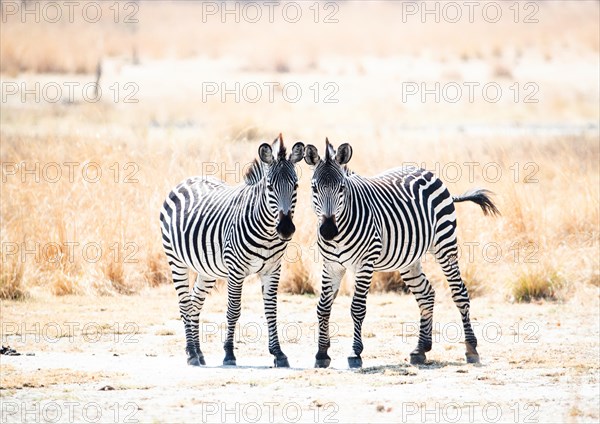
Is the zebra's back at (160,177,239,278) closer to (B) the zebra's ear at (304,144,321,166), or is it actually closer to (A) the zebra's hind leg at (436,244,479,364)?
(B) the zebra's ear at (304,144,321,166)

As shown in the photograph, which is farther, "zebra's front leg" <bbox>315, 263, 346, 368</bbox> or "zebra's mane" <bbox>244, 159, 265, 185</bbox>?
"zebra's mane" <bbox>244, 159, 265, 185</bbox>

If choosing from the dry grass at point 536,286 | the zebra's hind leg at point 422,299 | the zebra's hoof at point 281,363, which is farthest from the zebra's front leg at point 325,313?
the dry grass at point 536,286

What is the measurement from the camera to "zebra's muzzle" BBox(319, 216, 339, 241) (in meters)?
8.90

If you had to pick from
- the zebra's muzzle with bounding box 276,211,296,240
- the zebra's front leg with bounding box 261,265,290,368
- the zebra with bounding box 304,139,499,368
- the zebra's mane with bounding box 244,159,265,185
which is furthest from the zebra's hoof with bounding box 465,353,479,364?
the zebra's mane with bounding box 244,159,265,185

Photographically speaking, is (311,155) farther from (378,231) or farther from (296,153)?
(378,231)

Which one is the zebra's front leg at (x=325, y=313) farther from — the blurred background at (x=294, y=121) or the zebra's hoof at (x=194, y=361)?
the blurred background at (x=294, y=121)

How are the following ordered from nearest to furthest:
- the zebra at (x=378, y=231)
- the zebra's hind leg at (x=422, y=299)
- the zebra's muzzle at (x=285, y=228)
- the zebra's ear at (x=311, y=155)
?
the zebra's muzzle at (x=285, y=228) → the zebra's ear at (x=311, y=155) → the zebra at (x=378, y=231) → the zebra's hind leg at (x=422, y=299)

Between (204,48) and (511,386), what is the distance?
36.3m

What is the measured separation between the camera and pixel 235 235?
946 cm

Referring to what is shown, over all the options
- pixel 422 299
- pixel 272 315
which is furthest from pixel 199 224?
pixel 422 299

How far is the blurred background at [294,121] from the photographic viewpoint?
1343cm

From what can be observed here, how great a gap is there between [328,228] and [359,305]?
3.01 feet

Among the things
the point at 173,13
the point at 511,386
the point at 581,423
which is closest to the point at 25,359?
the point at 511,386

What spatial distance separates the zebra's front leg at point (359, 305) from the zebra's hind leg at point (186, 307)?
1.50 meters
